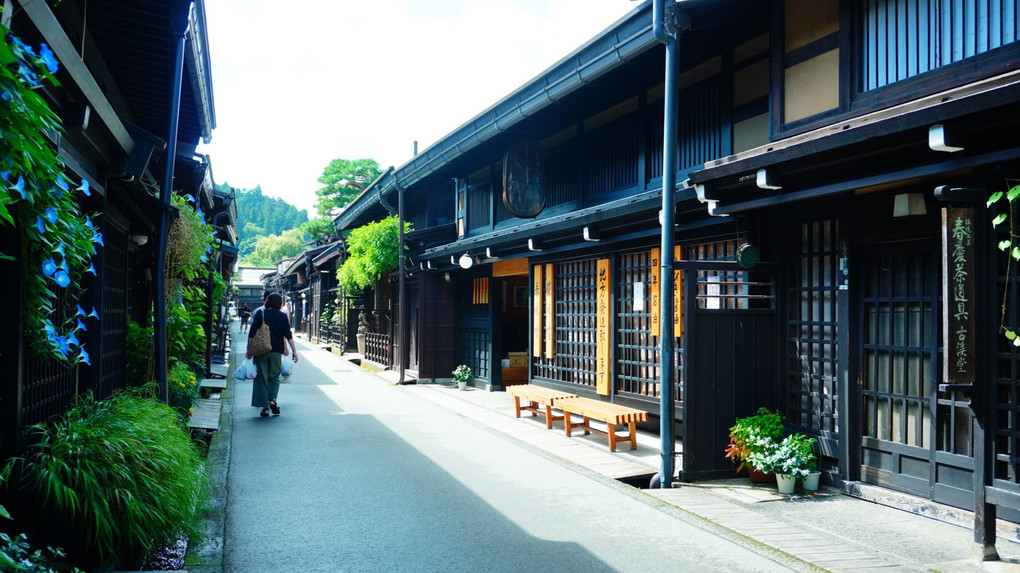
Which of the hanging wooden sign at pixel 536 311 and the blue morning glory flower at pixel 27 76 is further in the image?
the hanging wooden sign at pixel 536 311

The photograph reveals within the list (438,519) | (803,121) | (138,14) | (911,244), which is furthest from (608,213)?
(138,14)

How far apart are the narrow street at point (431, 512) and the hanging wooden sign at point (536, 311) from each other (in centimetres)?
306

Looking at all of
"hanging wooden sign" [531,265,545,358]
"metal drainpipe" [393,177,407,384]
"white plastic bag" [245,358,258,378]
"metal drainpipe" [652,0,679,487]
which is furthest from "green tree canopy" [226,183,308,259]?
"metal drainpipe" [652,0,679,487]

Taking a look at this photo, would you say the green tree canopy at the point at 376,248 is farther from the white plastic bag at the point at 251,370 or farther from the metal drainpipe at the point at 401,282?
the white plastic bag at the point at 251,370

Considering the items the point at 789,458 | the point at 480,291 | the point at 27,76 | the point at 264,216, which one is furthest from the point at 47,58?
the point at 264,216

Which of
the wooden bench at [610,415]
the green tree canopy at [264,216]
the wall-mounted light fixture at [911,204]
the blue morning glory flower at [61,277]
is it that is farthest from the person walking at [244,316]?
the green tree canopy at [264,216]

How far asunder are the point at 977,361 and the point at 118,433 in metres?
6.47

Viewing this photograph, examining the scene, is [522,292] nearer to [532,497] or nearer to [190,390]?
[190,390]

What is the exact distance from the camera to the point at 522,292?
18.4 m

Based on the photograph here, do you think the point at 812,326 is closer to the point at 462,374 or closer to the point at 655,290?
the point at 655,290

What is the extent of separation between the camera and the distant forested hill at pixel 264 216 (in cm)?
12544

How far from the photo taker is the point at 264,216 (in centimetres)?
13088

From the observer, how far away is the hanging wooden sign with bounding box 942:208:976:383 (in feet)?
18.3

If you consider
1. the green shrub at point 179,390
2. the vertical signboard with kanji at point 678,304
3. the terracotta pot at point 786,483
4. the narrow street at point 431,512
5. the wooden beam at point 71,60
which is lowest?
the narrow street at point 431,512
